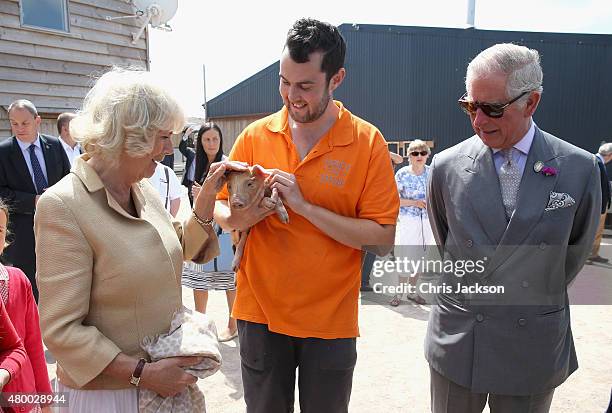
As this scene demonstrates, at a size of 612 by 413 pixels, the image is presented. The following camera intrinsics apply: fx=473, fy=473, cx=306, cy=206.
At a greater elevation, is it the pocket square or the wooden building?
the wooden building

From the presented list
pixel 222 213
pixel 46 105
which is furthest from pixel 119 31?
pixel 222 213

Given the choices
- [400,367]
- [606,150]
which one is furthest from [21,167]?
[606,150]

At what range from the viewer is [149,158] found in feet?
5.82

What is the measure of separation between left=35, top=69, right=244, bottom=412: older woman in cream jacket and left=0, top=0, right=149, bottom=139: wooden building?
269 inches

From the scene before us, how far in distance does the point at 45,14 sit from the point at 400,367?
8.62 m

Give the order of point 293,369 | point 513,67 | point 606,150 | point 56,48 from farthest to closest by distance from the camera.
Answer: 1. point 606,150
2. point 56,48
3. point 293,369
4. point 513,67

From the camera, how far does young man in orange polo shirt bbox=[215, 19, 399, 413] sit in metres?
2.07

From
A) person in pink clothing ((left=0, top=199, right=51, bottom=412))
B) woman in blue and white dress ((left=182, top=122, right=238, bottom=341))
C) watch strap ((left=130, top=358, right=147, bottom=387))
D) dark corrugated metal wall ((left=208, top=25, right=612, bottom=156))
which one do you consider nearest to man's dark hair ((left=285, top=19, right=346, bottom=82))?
watch strap ((left=130, top=358, right=147, bottom=387))

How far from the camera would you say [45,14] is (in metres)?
8.59

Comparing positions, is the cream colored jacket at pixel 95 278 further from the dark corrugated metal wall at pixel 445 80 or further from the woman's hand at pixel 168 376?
the dark corrugated metal wall at pixel 445 80

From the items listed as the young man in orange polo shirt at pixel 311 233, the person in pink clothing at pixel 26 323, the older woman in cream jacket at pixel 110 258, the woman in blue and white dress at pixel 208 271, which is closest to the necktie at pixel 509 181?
the young man in orange polo shirt at pixel 311 233

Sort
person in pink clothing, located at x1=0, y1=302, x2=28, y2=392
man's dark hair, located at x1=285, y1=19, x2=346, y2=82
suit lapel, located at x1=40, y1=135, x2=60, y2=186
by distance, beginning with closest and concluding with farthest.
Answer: person in pink clothing, located at x1=0, y1=302, x2=28, y2=392, man's dark hair, located at x1=285, y1=19, x2=346, y2=82, suit lapel, located at x1=40, y1=135, x2=60, y2=186

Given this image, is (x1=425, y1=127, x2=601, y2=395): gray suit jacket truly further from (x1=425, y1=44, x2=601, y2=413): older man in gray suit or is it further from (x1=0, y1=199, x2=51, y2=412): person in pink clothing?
(x1=0, y1=199, x2=51, y2=412): person in pink clothing

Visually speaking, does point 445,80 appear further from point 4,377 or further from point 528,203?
point 4,377
